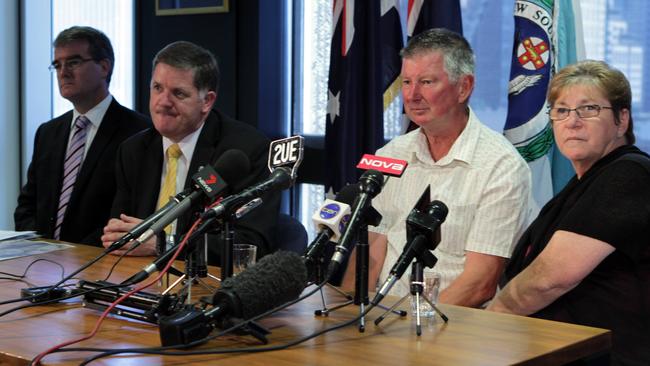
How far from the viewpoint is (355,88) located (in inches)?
183

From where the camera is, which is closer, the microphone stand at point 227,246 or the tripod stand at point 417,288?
the tripod stand at point 417,288

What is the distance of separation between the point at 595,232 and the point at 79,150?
9.06 feet

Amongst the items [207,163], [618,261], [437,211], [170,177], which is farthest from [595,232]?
[170,177]

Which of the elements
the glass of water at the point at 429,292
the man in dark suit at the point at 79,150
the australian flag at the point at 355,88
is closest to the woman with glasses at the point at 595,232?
the glass of water at the point at 429,292

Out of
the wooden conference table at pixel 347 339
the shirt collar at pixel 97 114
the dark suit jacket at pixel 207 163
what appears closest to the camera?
the wooden conference table at pixel 347 339

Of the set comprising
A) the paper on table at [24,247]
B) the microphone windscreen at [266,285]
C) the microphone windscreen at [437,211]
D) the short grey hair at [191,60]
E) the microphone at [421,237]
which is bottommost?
the paper on table at [24,247]

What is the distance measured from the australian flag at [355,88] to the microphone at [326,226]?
2.61 meters

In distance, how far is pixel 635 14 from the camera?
4.04m

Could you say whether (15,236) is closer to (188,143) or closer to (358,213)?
(188,143)

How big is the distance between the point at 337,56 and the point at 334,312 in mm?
2632

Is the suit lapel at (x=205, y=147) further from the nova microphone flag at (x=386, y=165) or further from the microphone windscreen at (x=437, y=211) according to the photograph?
the microphone windscreen at (x=437, y=211)

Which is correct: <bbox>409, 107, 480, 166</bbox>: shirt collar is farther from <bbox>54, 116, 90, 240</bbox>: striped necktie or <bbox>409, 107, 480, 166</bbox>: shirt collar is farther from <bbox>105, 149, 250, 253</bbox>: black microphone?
<bbox>54, 116, 90, 240</bbox>: striped necktie

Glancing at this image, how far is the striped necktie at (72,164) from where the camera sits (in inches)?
175

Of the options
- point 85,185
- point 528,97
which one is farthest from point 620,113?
point 85,185
